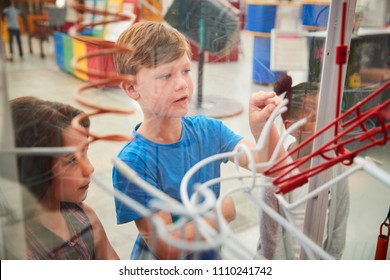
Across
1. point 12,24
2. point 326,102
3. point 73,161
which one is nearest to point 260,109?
point 326,102


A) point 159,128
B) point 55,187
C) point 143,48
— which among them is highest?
point 143,48

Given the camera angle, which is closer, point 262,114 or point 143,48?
point 143,48

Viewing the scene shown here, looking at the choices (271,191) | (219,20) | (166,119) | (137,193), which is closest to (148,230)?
(137,193)

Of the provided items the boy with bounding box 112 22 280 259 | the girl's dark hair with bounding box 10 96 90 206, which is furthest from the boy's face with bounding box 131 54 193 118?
the girl's dark hair with bounding box 10 96 90 206

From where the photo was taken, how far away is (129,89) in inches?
30.3

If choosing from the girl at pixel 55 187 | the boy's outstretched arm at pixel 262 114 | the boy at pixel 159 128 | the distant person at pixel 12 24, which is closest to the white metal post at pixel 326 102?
the boy's outstretched arm at pixel 262 114

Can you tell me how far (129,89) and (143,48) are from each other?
0.26 ft

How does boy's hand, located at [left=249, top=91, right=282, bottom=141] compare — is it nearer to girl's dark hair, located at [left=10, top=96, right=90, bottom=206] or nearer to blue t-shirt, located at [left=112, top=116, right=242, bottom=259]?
blue t-shirt, located at [left=112, top=116, right=242, bottom=259]

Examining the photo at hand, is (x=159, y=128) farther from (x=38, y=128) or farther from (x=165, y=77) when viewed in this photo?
(x=38, y=128)

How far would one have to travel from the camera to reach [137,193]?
30.8 inches

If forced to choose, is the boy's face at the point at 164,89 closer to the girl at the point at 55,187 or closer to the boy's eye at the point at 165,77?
the boy's eye at the point at 165,77

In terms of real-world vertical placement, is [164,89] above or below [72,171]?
above

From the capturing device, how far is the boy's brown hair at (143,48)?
75 centimetres
